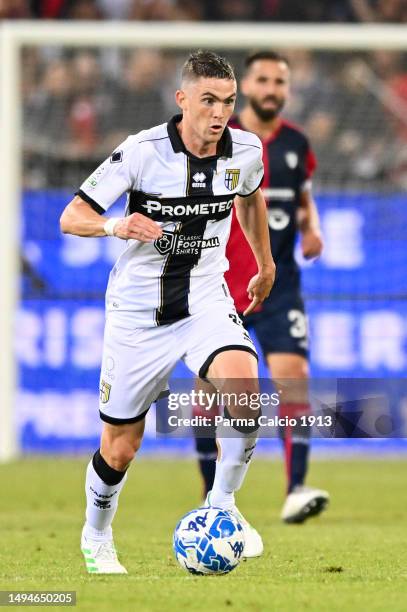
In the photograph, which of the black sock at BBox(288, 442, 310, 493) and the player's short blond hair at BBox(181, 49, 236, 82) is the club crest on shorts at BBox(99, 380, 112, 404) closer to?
the player's short blond hair at BBox(181, 49, 236, 82)

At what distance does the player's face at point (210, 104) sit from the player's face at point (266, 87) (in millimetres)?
3073

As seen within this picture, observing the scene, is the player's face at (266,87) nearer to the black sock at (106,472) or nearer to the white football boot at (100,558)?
the black sock at (106,472)

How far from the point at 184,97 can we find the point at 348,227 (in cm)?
743

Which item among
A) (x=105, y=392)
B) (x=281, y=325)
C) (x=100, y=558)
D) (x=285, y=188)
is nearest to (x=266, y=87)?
(x=285, y=188)

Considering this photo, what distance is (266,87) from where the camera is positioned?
29.9 feet

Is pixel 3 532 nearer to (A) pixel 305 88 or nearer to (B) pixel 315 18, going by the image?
(A) pixel 305 88

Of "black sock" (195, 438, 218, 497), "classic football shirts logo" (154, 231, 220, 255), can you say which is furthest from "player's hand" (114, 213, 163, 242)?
"black sock" (195, 438, 218, 497)

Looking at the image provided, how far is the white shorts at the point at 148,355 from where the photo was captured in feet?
20.1

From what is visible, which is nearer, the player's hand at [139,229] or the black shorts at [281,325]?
the player's hand at [139,229]

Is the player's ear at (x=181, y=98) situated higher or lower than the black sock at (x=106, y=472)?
higher

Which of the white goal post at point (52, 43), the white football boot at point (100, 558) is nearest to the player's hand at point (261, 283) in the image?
the white football boot at point (100, 558)

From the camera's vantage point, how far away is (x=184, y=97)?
6.12 m

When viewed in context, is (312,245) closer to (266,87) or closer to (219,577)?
(266,87)

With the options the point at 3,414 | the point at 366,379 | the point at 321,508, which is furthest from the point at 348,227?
the point at 321,508
